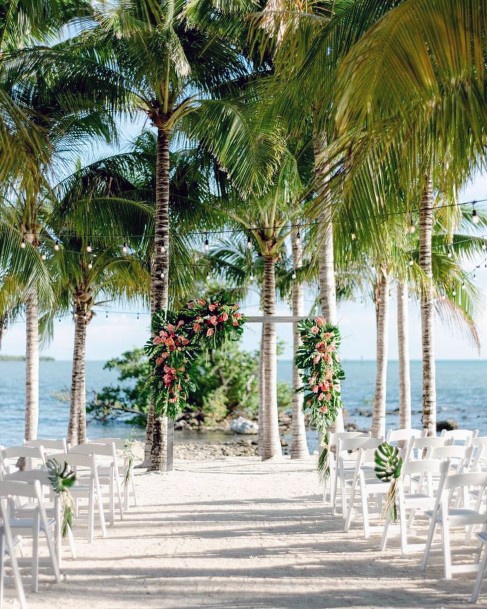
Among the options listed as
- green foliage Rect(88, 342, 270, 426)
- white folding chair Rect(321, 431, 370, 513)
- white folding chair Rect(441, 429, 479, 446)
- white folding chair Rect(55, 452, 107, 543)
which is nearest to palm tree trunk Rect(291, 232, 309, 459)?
white folding chair Rect(321, 431, 370, 513)

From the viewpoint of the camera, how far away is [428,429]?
11.5 metres

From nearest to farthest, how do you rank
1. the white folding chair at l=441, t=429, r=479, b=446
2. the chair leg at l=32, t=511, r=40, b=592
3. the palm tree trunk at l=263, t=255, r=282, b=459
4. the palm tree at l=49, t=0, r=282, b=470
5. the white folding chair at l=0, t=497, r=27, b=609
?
the white folding chair at l=0, t=497, r=27, b=609 < the chair leg at l=32, t=511, r=40, b=592 < the white folding chair at l=441, t=429, r=479, b=446 < the palm tree at l=49, t=0, r=282, b=470 < the palm tree trunk at l=263, t=255, r=282, b=459

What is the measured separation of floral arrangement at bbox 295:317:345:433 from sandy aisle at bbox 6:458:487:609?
249cm

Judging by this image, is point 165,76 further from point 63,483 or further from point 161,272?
point 63,483

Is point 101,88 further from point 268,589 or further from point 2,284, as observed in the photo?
point 268,589

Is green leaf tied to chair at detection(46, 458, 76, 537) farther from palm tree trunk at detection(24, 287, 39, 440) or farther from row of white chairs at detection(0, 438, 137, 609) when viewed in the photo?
palm tree trunk at detection(24, 287, 39, 440)

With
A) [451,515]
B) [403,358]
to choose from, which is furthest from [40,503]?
[403,358]

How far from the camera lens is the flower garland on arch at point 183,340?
12352 millimetres

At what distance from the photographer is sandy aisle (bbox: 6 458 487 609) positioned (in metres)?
5.46

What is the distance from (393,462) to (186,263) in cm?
940

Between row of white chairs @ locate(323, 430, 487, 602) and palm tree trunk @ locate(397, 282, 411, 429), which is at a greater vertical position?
palm tree trunk @ locate(397, 282, 411, 429)

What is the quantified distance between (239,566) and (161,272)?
7.33 meters

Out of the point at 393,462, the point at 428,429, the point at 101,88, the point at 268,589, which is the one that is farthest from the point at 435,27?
the point at 101,88

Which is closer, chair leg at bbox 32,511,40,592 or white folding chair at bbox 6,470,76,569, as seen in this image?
chair leg at bbox 32,511,40,592
